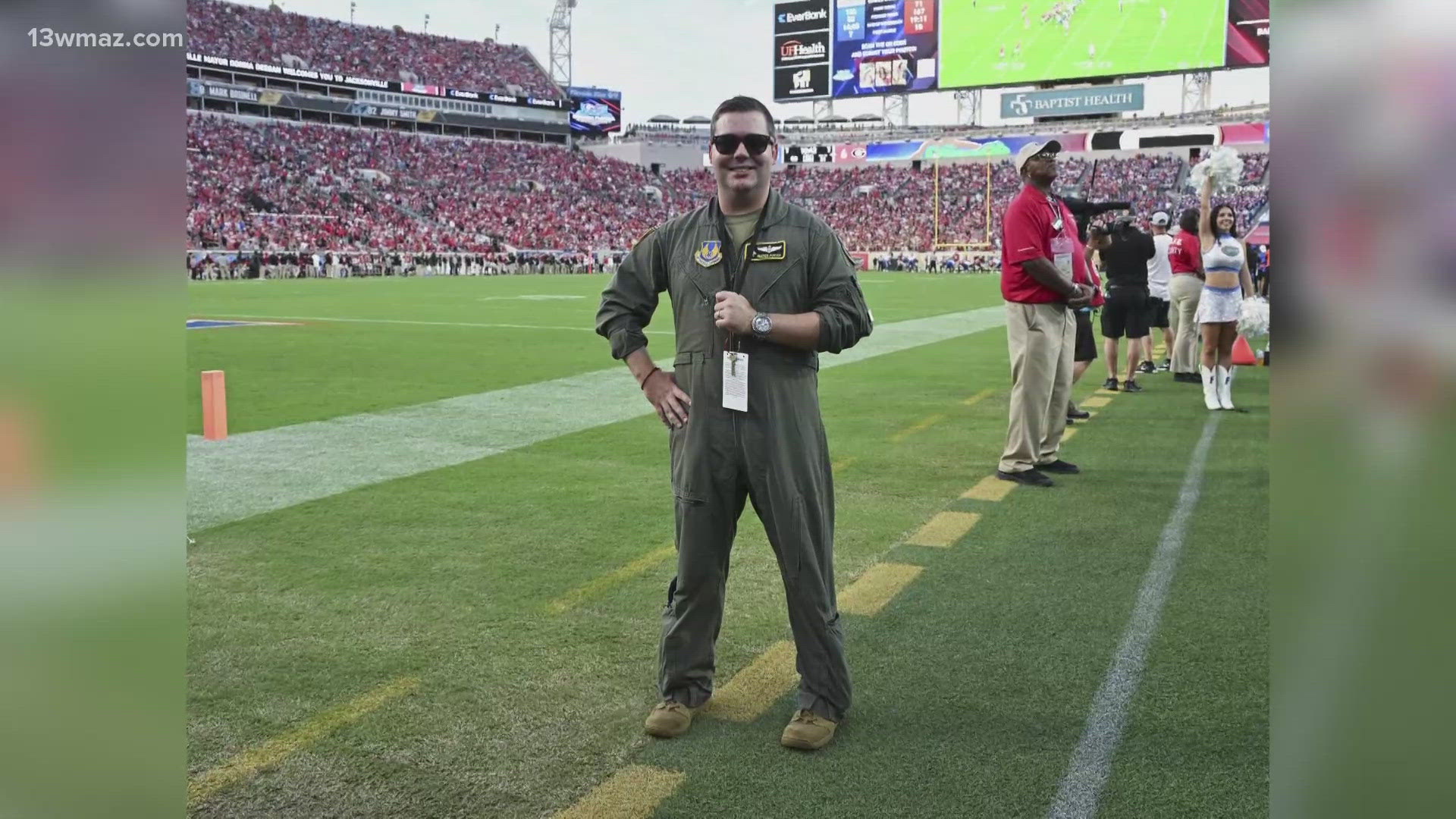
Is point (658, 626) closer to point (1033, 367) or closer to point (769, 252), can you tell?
point (769, 252)

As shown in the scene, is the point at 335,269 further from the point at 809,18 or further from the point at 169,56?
the point at 169,56

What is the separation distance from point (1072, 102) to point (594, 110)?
35459mm

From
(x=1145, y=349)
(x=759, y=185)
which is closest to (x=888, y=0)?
(x=1145, y=349)

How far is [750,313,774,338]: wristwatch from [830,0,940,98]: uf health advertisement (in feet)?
175

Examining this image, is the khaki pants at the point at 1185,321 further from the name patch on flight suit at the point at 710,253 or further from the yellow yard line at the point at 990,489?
the name patch on flight suit at the point at 710,253

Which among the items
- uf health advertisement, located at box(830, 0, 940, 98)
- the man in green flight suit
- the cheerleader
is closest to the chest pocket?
the man in green flight suit

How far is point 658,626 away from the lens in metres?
4.02

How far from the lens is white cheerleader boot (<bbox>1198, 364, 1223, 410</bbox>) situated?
9.19 meters

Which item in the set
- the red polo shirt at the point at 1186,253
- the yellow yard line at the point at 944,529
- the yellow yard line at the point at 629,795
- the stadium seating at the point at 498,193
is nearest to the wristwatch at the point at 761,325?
the yellow yard line at the point at 629,795

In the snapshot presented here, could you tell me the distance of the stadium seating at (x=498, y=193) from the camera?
45.5m

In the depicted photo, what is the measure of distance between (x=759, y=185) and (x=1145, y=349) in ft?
31.0

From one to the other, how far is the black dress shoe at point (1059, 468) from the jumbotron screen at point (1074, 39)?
47259mm

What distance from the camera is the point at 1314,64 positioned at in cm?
76
